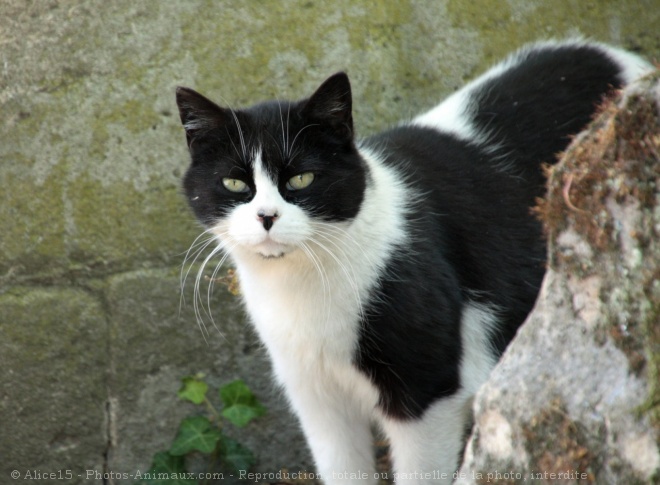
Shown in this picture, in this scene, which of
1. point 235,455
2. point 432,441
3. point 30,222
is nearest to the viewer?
point 432,441

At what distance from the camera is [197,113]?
2.64m

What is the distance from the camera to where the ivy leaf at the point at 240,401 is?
3.40 metres

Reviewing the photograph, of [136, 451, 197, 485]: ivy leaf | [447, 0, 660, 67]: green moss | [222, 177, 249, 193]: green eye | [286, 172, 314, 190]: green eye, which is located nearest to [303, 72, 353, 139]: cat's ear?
[286, 172, 314, 190]: green eye

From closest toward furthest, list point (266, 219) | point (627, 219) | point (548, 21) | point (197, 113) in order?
point (627, 219) → point (266, 219) → point (197, 113) → point (548, 21)

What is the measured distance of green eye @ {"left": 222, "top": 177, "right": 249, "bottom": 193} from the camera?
101 inches

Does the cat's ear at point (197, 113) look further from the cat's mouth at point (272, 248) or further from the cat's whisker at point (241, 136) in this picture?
the cat's mouth at point (272, 248)

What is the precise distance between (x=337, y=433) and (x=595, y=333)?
4.97 ft

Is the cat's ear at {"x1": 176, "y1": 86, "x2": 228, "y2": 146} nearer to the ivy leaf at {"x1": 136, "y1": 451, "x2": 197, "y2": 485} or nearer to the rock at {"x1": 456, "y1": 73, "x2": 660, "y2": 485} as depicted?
the rock at {"x1": 456, "y1": 73, "x2": 660, "y2": 485}

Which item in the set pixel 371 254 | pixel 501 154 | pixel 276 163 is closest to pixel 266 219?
pixel 276 163

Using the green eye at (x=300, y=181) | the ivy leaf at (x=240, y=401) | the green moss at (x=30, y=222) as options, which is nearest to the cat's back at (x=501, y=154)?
the green eye at (x=300, y=181)

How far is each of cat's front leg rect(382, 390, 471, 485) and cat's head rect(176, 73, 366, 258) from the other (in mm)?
711

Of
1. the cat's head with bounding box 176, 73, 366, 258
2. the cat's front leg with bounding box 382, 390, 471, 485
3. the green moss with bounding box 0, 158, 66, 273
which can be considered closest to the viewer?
the cat's head with bounding box 176, 73, 366, 258

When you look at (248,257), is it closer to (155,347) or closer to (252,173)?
(252,173)

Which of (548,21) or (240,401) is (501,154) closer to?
(548,21)
